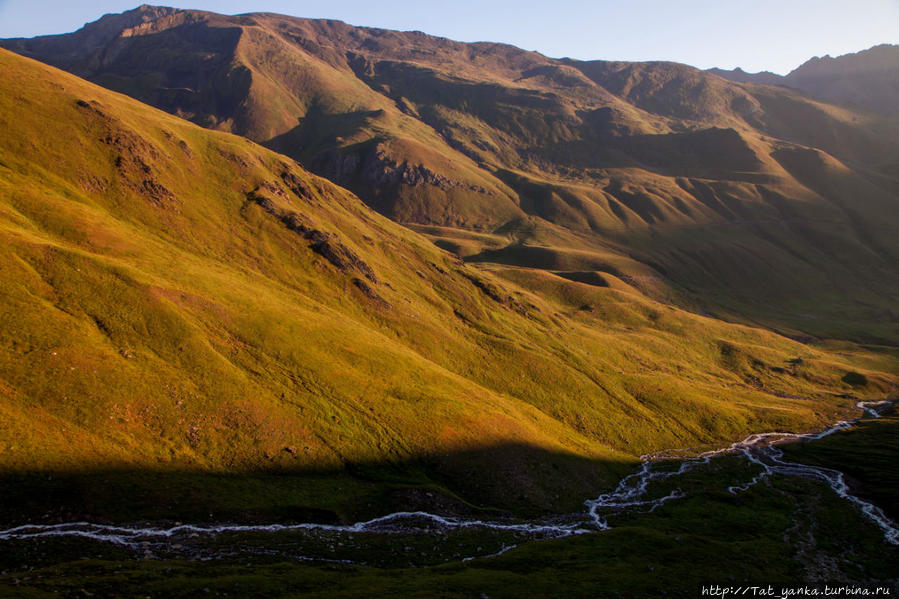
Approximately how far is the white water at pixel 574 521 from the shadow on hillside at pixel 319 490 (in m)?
1.69

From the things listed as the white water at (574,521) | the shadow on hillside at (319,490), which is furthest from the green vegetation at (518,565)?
the shadow on hillside at (319,490)

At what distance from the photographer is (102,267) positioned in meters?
79.1

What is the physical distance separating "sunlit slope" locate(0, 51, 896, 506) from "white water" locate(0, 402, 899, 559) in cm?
599

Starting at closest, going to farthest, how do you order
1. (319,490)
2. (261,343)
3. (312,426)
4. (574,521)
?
1. (319,490)
2. (574,521)
3. (312,426)
4. (261,343)

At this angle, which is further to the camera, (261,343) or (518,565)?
(261,343)

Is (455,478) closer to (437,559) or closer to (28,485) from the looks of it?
(437,559)

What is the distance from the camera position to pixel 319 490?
210ft

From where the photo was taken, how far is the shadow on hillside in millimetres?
49219

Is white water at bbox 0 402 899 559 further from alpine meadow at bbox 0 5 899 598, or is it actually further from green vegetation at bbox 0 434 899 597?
green vegetation at bbox 0 434 899 597

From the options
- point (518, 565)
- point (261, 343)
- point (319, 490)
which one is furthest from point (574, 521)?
point (261, 343)

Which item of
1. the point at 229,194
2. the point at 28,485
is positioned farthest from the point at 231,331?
the point at 229,194

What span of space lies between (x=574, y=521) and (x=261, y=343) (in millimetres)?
56174

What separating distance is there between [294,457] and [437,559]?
25846 millimetres

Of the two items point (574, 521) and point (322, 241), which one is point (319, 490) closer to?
point (574, 521)
